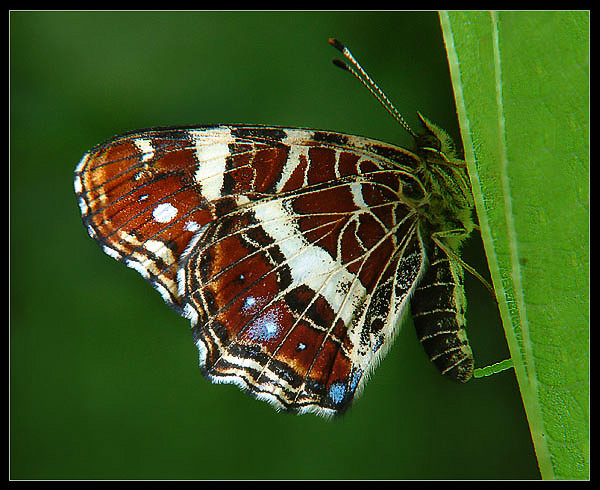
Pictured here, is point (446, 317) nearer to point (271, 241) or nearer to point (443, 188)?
point (443, 188)

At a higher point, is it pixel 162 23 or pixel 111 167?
pixel 162 23

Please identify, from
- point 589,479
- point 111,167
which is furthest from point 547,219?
point 111,167

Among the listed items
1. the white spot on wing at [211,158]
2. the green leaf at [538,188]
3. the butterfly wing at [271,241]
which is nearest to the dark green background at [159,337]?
the butterfly wing at [271,241]

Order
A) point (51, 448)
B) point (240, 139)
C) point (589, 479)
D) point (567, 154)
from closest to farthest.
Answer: point (567, 154) → point (589, 479) → point (240, 139) → point (51, 448)

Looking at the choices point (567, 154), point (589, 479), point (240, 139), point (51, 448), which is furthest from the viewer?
point (51, 448)

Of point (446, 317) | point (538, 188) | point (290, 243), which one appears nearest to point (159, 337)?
point (290, 243)

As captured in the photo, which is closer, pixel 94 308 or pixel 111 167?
pixel 111 167

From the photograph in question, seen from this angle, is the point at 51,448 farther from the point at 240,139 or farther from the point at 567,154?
the point at 567,154
